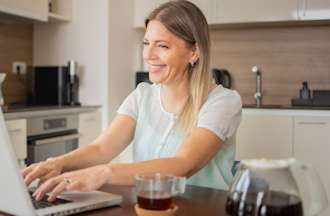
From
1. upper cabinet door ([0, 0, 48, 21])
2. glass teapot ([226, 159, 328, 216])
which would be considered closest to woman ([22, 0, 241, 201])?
glass teapot ([226, 159, 328, 216])

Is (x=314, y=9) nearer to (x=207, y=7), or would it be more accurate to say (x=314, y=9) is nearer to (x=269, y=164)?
(x=207, y=7)

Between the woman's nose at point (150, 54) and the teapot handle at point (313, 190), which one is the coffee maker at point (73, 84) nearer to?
the woman's nose at point (150, 54)

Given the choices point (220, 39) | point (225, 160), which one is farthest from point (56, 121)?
point (225, 160)

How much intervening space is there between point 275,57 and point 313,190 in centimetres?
300

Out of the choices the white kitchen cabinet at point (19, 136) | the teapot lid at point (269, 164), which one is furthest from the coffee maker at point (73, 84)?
the teapot lid at point (269, 164)

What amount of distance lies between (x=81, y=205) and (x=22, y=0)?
2338 mm

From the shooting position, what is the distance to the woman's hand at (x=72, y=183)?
3.21 feet

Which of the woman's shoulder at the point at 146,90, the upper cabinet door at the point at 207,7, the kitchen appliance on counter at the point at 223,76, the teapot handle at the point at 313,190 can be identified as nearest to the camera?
the teapot handle at the point at 313,190

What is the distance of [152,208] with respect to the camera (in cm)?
83

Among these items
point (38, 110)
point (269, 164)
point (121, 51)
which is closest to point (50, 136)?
point (38, 110)

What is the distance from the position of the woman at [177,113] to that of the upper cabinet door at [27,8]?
156 centimetres

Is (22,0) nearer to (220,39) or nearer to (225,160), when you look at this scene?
(220,39)

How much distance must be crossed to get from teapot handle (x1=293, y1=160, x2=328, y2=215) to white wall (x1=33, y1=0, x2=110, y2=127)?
2776 mm

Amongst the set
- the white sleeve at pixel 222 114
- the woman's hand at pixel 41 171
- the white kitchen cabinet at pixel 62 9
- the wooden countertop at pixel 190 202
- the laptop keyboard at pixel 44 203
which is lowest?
the wooden countertop at pixel 190 202
